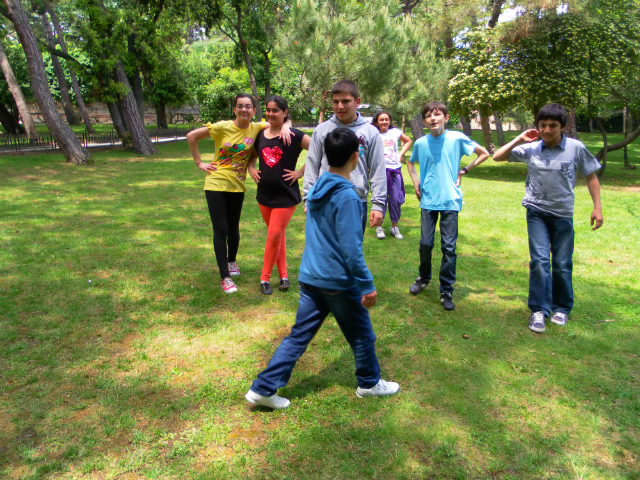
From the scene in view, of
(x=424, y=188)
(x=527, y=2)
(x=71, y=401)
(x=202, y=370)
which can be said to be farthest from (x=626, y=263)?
(x=527, y=2)

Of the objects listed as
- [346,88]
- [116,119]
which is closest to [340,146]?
[346,88]

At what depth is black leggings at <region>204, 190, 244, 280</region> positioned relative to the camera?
15.8ft

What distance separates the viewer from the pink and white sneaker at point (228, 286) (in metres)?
5.00

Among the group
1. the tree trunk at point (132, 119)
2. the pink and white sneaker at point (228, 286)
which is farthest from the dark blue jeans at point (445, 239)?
the tree trunk at point (132, 119)

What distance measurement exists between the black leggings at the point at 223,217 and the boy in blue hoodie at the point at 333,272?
6.88 feet

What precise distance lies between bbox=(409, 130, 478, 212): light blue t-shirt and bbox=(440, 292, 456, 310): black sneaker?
0.87 m

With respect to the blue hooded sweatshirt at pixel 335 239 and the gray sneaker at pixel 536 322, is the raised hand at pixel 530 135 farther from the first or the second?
the blue hooded sweatshirt at pixel 335 239

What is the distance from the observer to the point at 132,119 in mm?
19031

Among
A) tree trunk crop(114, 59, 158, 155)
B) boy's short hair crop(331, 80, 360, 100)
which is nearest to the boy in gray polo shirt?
boy's short hair crop(331, 80, 360, 100)

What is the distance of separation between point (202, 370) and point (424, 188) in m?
2.78

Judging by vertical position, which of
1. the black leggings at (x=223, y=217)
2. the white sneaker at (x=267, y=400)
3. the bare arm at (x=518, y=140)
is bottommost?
the white sneaker at (x=267, y=400)

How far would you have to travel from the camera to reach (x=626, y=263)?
6449 millimetres

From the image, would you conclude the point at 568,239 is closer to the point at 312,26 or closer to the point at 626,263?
the point at 626,263

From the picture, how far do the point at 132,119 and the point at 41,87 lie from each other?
4.46m
